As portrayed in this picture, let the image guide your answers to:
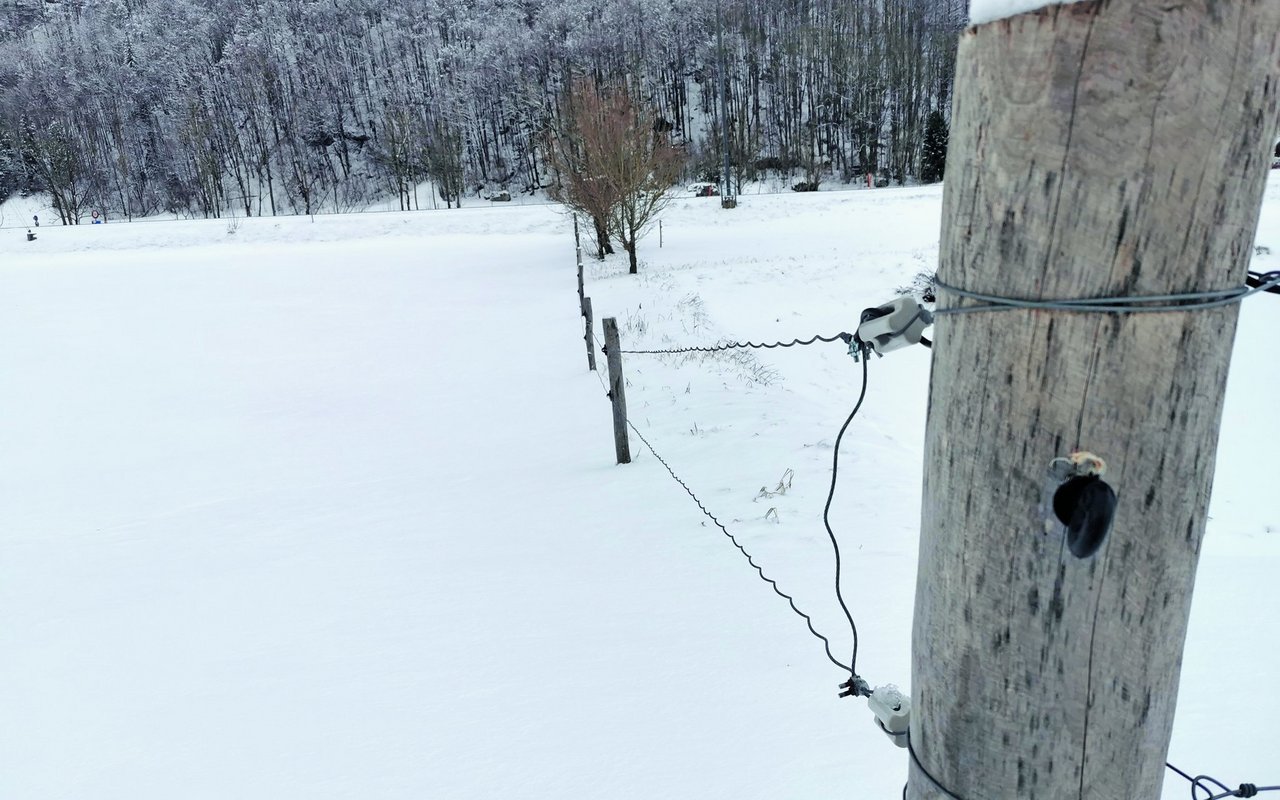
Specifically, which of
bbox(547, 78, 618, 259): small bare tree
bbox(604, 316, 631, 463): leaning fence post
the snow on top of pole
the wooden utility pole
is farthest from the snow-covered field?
bbox(547, 78, 618, 259): small bare tree

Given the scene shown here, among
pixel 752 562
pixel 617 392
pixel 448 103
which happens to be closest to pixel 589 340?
pixel 617 392

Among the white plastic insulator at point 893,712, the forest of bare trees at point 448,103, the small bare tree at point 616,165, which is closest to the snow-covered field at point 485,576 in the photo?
the white plastic insulator at point 893,712

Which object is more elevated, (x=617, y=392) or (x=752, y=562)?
(x=617, y=392)

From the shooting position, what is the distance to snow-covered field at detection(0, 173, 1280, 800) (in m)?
2.70

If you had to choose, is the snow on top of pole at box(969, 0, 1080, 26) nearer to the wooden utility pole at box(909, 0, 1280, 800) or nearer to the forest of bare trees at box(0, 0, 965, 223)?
the wooden utility pole at box(909, 0, 1280, 800)

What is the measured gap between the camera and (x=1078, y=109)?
0.82 meters

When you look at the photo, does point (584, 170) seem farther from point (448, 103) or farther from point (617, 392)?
point (448, 103)

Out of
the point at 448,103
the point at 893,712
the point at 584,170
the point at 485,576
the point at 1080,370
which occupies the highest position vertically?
the point at 448,103

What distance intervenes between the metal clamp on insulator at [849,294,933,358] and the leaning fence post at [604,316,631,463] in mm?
4862

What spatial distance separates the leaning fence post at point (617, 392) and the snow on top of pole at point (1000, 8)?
5.11m

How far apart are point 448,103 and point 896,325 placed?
64305 millimetres

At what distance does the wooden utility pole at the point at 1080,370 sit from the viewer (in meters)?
0.81

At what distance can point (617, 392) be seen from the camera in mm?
6047

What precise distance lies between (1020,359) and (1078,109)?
0.96 feet
